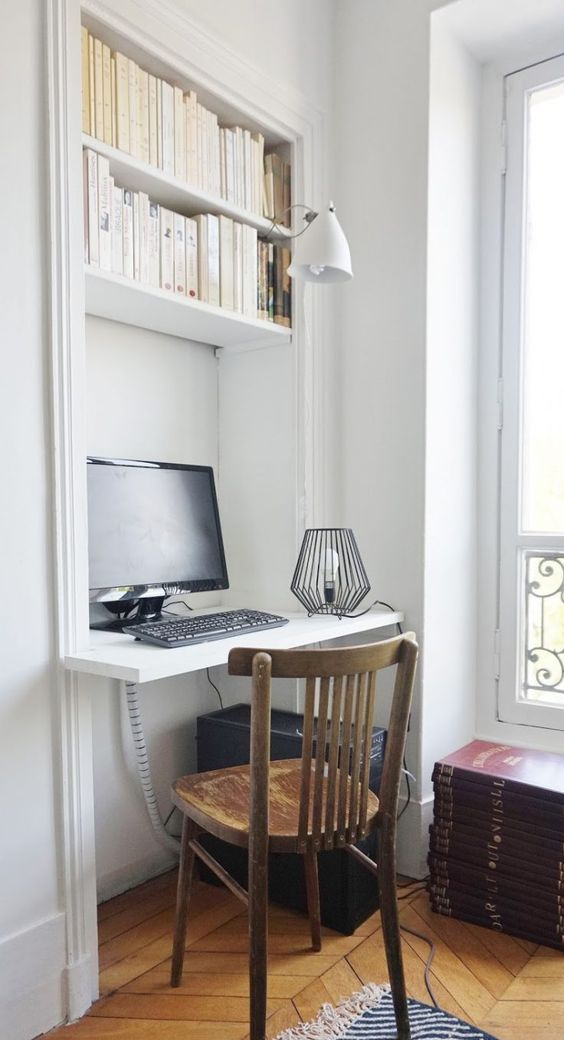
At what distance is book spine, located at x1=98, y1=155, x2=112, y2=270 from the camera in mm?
1728

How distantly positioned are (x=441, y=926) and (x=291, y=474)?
4.27ft

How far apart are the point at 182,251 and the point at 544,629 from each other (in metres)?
1.55

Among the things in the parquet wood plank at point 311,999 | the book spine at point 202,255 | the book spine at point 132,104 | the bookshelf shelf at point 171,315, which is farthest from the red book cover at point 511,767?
the book spine at point 132,104

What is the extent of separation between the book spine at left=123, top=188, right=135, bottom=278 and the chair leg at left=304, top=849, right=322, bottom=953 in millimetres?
1458

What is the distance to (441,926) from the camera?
76.4 inches

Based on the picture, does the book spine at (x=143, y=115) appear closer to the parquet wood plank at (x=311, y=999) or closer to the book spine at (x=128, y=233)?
the book spine at (x=128, y=233)

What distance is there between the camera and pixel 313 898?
1797mm

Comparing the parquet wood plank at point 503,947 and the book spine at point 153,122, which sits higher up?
the book spine at point 153,122

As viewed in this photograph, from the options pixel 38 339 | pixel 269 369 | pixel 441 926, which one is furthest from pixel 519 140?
pixel 441 926

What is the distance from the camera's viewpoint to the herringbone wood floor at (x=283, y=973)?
1552 mm

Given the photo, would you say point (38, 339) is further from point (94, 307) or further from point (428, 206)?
point (428, 206)

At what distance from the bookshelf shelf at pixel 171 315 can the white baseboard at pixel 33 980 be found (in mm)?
1396

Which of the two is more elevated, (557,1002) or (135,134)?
(135,134)

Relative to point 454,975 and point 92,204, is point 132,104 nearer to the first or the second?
point 92,204
